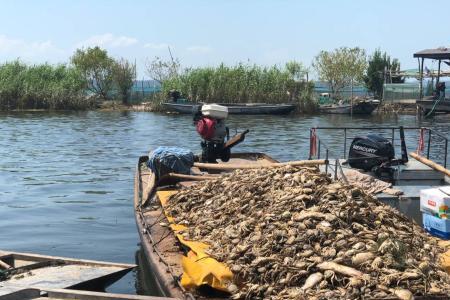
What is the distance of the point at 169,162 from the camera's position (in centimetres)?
1038

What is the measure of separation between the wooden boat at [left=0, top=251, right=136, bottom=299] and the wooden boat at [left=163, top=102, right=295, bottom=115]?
32158mm

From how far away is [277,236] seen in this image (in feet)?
18.3

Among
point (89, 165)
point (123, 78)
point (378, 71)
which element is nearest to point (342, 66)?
point (378, 71)

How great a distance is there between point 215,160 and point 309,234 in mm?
7138

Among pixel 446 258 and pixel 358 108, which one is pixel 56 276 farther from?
pixel 358 108

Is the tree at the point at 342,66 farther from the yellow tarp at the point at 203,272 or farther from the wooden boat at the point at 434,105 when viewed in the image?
the yellow tarp at the point at 203,272

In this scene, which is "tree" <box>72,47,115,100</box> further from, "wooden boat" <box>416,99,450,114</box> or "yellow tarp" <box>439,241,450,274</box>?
"yellow tarp" <box>439,241,450,274</box>

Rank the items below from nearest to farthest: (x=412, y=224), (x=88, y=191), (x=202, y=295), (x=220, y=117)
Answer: (x=202, y=295) → (x=412, y=224) → (x=220, y=117) → (x=88, y=191)

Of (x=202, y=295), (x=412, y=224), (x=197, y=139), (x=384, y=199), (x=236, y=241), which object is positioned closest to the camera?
(x=202, y=295)

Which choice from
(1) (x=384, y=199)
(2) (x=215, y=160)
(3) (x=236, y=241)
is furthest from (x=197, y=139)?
(3) (x=236, y=241)

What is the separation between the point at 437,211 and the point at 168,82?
40.7 m

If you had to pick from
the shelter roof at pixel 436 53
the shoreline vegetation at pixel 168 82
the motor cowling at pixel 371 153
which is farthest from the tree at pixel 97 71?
the motor cowling at pixel 371 153

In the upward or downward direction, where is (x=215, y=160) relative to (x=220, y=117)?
downward

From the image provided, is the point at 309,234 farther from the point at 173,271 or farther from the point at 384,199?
the point at 384,199
